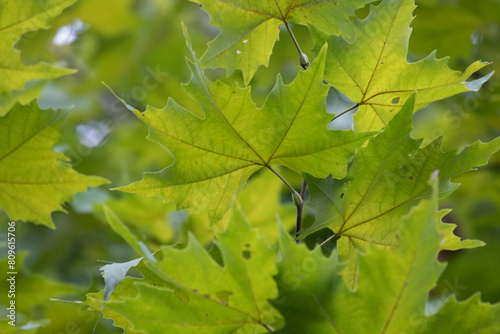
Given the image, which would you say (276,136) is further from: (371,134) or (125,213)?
(125,213)

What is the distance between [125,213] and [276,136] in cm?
91

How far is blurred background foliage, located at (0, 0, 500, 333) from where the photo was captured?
5.04 feet

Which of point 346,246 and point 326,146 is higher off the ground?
point 326,146

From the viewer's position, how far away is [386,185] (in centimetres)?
71

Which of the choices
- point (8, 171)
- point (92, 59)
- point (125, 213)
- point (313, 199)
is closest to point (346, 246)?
point (313, 199)

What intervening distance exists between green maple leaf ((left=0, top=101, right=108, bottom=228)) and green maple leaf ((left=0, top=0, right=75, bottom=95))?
0.22 ft

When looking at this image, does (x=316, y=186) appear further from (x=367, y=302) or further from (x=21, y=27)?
(x=21, y=27)

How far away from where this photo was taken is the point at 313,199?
73 centimetres

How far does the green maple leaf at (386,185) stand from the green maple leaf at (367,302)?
0.44 ft

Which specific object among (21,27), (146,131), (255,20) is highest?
(21,27)

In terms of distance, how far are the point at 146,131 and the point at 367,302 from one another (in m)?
1.64

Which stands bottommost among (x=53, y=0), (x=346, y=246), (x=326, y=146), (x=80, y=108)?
(x=80, y=108)

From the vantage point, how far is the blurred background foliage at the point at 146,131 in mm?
1536

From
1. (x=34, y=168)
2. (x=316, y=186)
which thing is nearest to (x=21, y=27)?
(x=34, y=168)
